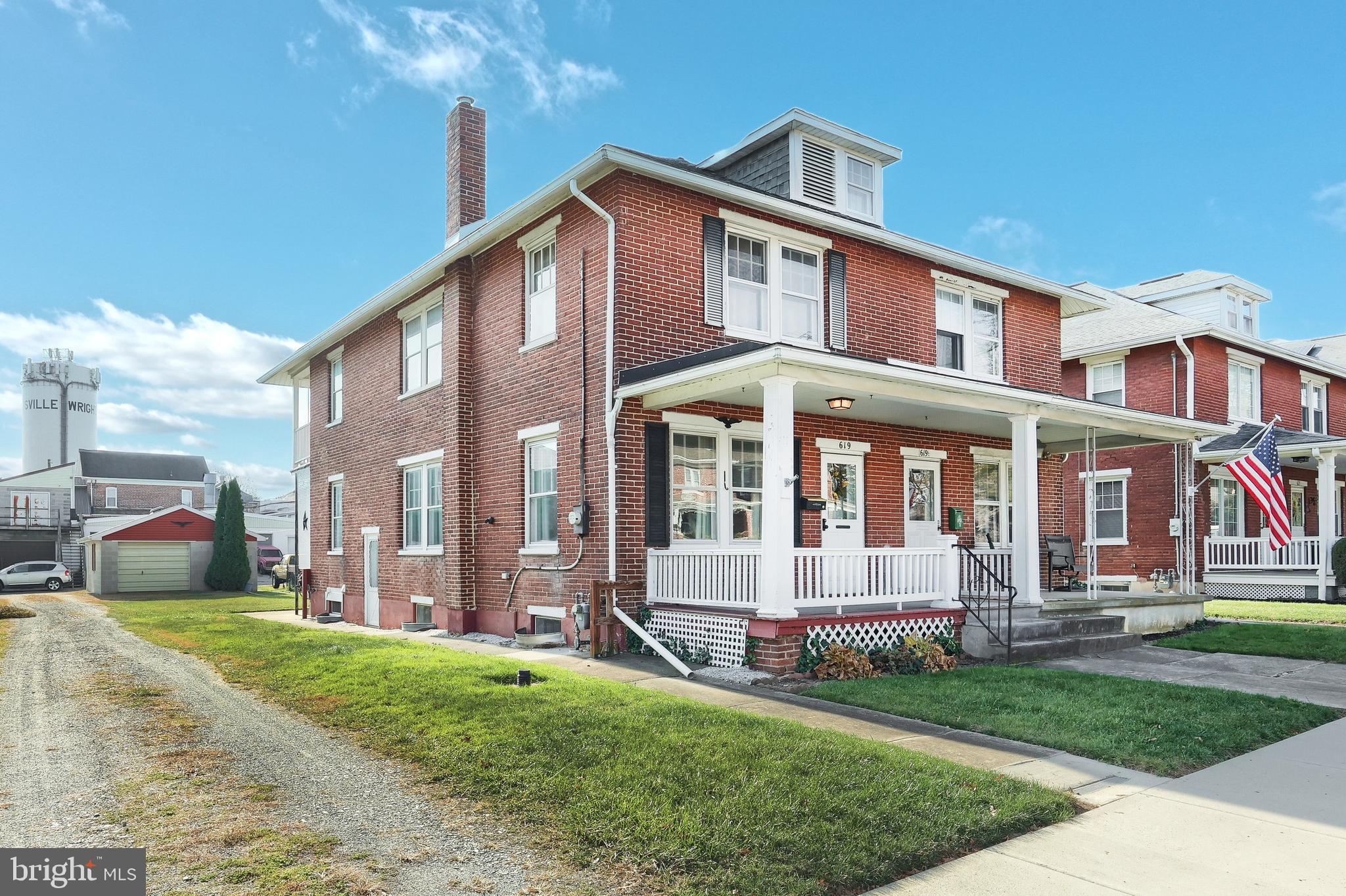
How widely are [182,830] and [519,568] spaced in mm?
9176

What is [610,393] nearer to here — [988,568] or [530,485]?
[530,485]

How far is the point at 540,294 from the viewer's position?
14055 mm

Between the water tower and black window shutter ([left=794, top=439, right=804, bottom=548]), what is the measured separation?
81.3 metres

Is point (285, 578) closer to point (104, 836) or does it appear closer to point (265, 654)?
point (265, 654)

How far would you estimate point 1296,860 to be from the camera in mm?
4824

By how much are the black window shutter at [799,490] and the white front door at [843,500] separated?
523mm

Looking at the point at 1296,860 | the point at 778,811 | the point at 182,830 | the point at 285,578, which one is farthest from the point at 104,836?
the point at 285,578

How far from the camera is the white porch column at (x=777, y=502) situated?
10.2 metres

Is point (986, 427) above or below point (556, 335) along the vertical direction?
below

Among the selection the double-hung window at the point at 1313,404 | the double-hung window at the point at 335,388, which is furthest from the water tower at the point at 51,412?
the double-hung window at the point at 1313,404

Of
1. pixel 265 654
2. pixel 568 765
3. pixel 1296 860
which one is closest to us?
pixel 1296 860

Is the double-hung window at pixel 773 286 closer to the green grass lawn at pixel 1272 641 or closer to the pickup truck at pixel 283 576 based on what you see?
the green grass lawn at pixel 1272 641

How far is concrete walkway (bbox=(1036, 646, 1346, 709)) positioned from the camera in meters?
9.85

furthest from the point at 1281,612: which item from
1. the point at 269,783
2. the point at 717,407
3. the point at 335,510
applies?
the point at 335,510
